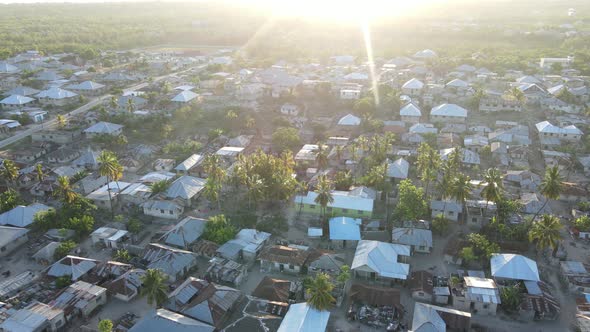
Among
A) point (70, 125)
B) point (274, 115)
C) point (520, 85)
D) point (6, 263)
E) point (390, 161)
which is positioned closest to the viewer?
point (6, 263)

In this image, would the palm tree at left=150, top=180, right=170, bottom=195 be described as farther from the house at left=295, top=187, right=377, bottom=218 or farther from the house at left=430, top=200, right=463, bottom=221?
the house at left=430, top=200, right=463, bottom=221

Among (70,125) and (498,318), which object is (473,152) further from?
(70,125)

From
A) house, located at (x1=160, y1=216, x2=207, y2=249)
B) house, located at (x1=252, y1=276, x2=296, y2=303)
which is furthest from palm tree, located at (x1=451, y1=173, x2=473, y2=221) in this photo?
house, located at (x1=160, y1=216, x2=207, y2=249)

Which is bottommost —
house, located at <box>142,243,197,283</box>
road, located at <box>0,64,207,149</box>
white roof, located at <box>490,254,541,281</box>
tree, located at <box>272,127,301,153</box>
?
white roof, located at <box>490,254,541,281</box>

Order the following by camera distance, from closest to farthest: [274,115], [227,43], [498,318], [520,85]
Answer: [498,318]
[274,115]
[520,85]
[227,43]

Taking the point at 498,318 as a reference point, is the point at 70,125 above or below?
above

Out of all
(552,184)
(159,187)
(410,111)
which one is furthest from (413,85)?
(159,187)

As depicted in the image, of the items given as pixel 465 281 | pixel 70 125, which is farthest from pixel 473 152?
pixel 70 125

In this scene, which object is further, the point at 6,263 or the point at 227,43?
the point at 227,43

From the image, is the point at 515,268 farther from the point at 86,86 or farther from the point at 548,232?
the point at 86,86
